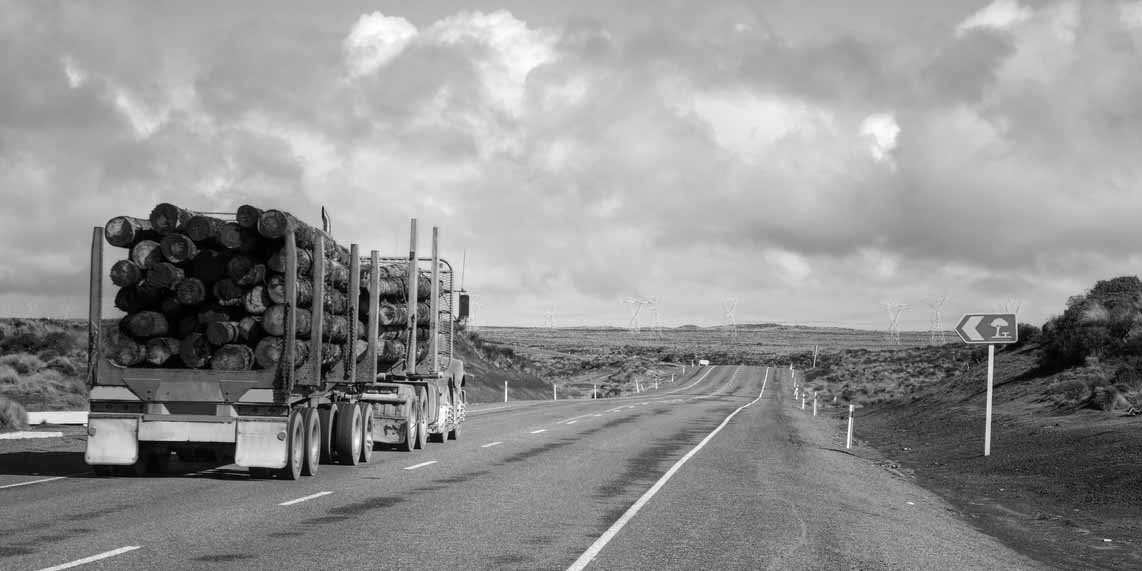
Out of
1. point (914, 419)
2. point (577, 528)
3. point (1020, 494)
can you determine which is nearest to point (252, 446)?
point (577, 528)

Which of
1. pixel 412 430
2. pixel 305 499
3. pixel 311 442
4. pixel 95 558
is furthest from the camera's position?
pixel 412 430

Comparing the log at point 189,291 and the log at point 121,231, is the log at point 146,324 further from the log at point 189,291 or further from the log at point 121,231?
the log at point 121,231

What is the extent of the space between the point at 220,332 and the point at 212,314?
328mm

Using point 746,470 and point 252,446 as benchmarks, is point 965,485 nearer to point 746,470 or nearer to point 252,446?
point 746,470

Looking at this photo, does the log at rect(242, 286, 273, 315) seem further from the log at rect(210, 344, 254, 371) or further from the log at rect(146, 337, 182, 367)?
the log at rect(146, 337, 182, 367)

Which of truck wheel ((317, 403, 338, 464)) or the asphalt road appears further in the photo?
truck wheel ((317, 403, 338, 464))

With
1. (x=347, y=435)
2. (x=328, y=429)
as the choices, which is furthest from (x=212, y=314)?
(x=347, y=435)

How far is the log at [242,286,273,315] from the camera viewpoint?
1566 centimetres

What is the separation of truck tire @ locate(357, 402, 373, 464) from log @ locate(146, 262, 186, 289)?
4602 millimetres

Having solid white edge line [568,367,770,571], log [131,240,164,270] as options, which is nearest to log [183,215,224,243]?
log [131,240,164,270]

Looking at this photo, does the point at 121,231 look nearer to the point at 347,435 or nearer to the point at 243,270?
the point at 243,270

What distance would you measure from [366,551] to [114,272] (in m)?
7.49

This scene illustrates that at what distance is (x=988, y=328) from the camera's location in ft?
78.7

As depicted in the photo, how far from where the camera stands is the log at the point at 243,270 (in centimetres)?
1564
